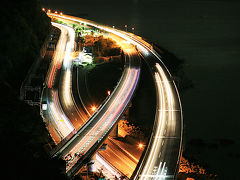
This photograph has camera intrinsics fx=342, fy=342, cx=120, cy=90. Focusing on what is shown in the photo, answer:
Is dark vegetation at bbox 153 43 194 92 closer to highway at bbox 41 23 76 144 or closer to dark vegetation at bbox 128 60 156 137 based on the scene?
dark vegetation at bbox 128 60 156 137

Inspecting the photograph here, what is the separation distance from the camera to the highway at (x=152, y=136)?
1078 inches

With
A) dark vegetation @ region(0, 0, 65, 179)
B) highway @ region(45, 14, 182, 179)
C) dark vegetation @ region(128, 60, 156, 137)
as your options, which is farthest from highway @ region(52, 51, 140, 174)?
dark vegetation @ region(128, 60, 156, 137)

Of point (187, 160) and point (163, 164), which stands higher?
point (163, 164)

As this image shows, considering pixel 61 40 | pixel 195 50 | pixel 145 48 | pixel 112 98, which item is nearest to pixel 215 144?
pixel 112 98

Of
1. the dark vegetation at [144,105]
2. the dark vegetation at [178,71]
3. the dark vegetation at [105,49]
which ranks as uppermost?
the dark vegetation at [105,49]

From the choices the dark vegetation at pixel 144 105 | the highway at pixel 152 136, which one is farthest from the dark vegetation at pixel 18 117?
the dark vegetation at pixel 144 105

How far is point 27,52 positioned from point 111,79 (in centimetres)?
1651

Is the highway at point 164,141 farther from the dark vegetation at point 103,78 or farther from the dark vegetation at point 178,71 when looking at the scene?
the dark vegetation at point 178,71

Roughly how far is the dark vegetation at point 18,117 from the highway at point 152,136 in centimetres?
290

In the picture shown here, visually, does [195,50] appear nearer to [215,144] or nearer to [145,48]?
[145,48]

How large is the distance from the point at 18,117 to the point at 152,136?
1281 centimetres

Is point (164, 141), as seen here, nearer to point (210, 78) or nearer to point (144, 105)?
point (144, 105)

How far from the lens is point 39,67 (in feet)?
179

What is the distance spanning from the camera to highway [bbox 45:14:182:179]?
27378 millimetres
